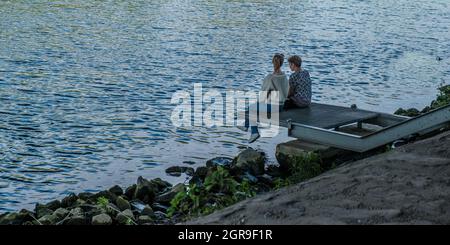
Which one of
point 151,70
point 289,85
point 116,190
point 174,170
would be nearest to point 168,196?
point 116,190

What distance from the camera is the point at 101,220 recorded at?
14.7m

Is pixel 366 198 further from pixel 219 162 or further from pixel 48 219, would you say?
pixel 219 162

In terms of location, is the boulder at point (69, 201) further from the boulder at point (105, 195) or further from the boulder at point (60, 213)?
the boulder at point (60, 213)

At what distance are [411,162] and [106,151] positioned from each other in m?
8.93

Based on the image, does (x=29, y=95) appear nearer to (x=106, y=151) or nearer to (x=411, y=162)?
(x=106, y=151)

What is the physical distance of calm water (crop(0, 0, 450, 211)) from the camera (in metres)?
20.6

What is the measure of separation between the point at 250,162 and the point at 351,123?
2.42 m

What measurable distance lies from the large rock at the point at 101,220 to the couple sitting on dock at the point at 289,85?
490 centimetres

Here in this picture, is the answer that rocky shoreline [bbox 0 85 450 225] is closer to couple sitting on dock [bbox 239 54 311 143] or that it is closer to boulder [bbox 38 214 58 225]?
boulder [bbox 38 214 58 225]

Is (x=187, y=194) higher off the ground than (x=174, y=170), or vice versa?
(x=187, y=194)

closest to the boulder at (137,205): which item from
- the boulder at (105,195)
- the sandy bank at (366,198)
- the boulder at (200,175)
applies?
the boulder at (105,195)

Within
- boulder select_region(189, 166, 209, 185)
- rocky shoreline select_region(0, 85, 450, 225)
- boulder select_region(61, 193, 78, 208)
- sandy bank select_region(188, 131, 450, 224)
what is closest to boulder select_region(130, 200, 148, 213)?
rocky shoreline select_region(0, 85, 450, 225)
